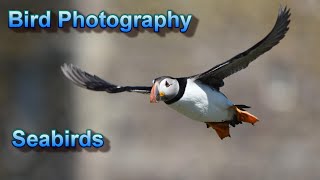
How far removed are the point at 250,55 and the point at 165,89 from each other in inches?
22.5

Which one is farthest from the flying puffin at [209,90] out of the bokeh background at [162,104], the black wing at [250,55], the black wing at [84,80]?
the bokeh background at [162,104]

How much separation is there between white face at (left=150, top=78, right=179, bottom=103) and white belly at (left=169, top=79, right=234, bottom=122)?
87 millimetres

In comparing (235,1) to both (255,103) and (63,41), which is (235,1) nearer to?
(255,103)

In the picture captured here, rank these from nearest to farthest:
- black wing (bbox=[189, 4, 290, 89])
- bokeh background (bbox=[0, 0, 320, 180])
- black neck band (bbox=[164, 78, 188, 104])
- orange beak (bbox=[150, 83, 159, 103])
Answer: black wing (bbox=[189, 4, 290, 89]), orange beak (bbox=[150, 83, 159, 103]), black neck band (bbox=[164, 78, 188, 104]), bokeh background (bbox=[0, 0, 320, 180])

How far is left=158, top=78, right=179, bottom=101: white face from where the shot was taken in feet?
16.1

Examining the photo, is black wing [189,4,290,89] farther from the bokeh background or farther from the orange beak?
the bokeh background

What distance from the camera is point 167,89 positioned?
4.95 m

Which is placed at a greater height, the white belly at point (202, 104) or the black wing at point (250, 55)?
the black wing at point (250, 55)

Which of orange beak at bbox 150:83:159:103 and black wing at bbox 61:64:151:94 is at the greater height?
black wing at bbox 61:64:151:94

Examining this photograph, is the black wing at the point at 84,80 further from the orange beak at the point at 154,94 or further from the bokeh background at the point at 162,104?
the bokeh background at the point at 162,104

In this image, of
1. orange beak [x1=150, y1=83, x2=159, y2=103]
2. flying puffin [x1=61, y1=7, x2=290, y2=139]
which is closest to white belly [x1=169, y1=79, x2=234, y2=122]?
flying puffin [x1=61, y1=7, x2=290, y2=139]

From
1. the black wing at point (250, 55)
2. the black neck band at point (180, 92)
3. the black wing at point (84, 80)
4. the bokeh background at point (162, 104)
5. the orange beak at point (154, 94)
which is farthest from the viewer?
the bokeh background at point (162, 104)

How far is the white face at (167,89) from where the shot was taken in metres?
4.92

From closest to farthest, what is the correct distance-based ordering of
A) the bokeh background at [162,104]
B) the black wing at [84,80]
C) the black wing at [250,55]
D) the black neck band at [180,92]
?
1. the black wing at [250,55]
2. the black neck band at [180,92]
3. the black wing at [84,80]
4. the bokeh background at [162,104]
